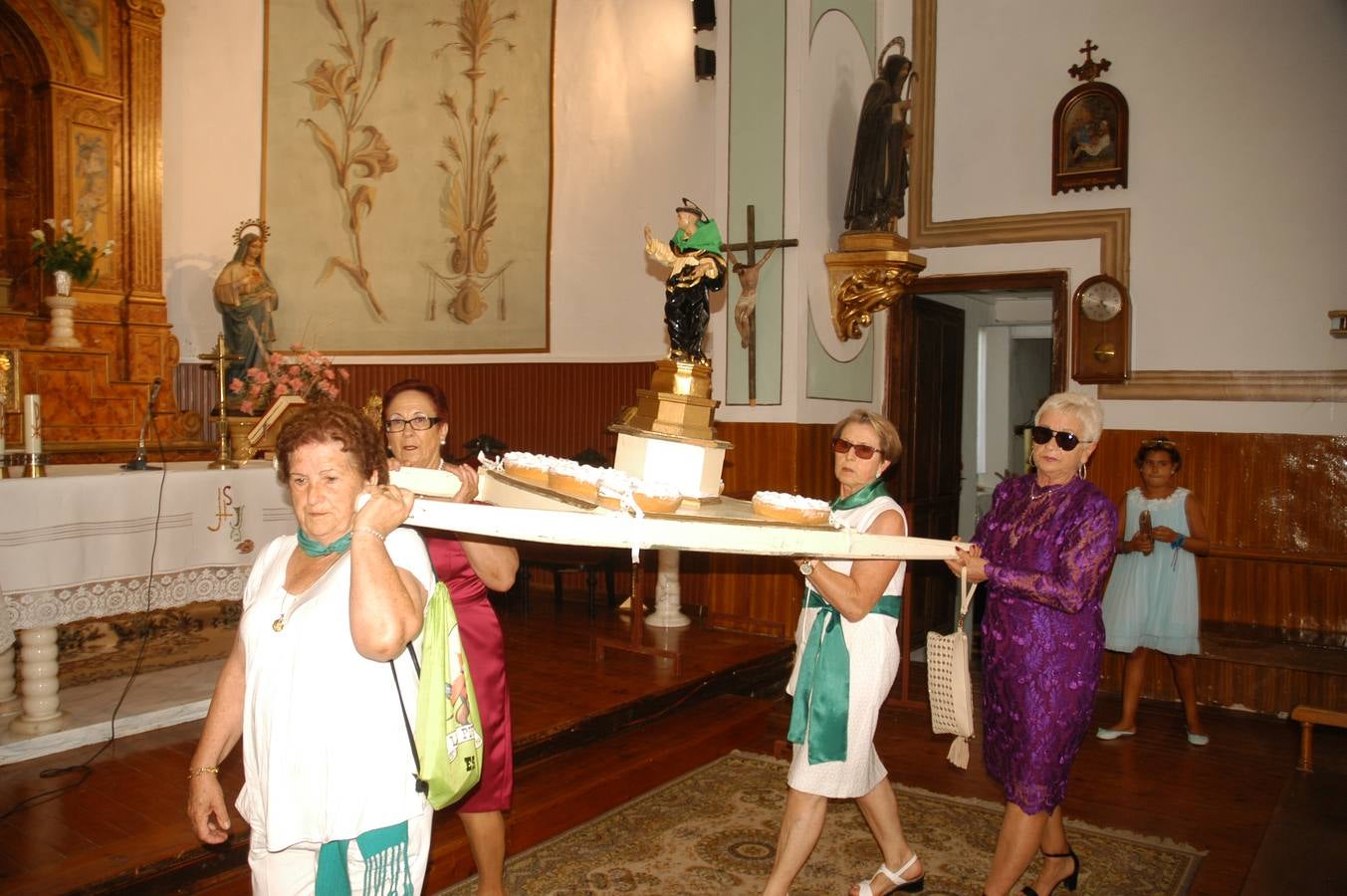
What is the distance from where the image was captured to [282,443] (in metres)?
2.27

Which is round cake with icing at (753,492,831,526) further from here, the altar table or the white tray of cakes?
the altar table

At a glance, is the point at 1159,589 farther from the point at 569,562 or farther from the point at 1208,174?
the point at 569,562

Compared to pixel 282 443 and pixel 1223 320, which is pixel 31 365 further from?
pixel 1223 320

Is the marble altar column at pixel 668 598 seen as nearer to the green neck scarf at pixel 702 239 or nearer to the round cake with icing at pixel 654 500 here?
the green neck scarf at pixel 702 239

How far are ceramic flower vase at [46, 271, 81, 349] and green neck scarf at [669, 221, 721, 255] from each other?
4.94 meters

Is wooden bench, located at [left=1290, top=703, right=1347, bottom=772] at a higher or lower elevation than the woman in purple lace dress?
lower

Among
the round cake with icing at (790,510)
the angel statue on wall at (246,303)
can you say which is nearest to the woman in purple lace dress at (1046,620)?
the round cake with icing at (790,510)

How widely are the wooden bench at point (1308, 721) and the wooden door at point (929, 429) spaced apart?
295 centimetres

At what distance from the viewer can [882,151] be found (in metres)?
7.36

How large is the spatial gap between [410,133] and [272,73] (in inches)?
46.9

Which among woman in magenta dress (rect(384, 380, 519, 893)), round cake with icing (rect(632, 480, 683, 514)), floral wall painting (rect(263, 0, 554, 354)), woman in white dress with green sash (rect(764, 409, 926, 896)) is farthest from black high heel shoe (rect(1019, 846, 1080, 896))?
floral wall painting (rect(263, 0, 554, 354))

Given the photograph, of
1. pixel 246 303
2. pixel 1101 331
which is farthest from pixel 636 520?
pixel 246 303

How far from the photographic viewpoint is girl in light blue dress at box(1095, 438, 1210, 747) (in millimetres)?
5938

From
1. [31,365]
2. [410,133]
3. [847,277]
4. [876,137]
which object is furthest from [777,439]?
[31,365]
